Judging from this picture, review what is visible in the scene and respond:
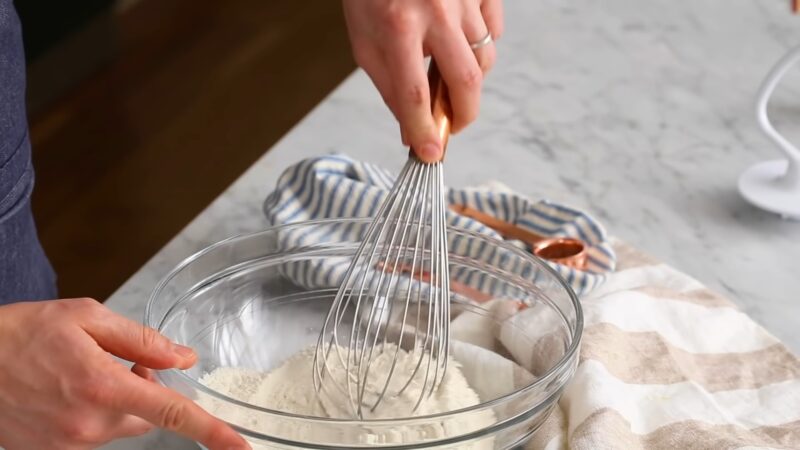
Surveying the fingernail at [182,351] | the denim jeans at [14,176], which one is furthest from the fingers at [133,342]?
the denim jeans at [14,176]

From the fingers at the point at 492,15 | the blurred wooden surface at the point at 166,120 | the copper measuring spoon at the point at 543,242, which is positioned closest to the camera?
the fingers at the point at 492,15

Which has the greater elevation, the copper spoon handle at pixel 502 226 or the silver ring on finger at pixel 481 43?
the silver ring on finger at pixel 481 43

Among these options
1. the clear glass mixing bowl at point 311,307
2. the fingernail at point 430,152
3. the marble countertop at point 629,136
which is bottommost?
the marble countertop at point 629,136

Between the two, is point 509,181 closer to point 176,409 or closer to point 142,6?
point 176,409

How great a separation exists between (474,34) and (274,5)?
2250 millimetres

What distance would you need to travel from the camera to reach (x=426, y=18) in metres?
0.66

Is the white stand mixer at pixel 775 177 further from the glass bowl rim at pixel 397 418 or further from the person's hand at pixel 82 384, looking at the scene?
the person's hand at pixel 82 384

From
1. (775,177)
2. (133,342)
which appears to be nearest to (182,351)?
(133,342)

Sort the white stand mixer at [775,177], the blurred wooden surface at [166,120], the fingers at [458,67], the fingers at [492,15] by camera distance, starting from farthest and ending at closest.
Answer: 1. the blurred wooden surface at [166,120]
2. the white stand mixer at [775,177]
3. the fingers at [492,15]
4. the fingers at [458,67]

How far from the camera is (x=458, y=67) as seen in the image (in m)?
0.65

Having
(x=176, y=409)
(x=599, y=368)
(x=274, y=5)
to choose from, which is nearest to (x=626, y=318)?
(x=599, y=368)

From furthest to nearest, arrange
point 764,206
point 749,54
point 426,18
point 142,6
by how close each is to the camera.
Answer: point 142,6
point 749,54
point 764,206
point 426,18

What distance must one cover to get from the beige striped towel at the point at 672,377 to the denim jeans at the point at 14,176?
44 cm

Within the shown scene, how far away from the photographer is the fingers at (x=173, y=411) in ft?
1.78
